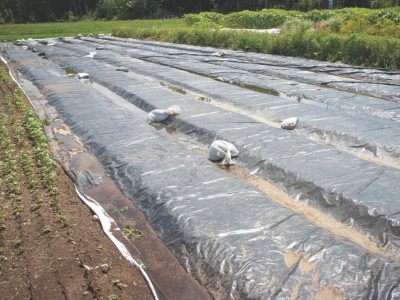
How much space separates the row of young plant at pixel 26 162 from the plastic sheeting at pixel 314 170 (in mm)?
2488

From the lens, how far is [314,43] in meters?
11.7

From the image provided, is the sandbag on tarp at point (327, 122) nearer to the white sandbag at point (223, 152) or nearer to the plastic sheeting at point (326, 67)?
the white sandbag at point (223, 152)

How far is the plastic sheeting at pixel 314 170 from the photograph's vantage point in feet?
10.1

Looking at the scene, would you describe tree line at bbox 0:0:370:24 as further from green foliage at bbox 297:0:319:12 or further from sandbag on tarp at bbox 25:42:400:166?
sandbag on tarp at bbox 25:42:400:166

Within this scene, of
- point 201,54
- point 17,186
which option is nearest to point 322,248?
point 17,186

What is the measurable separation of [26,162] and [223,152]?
2.94 metres

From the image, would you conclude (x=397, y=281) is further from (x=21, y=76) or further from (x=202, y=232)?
(x=21, y=76)

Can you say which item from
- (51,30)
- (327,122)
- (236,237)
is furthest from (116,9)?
(236,237)

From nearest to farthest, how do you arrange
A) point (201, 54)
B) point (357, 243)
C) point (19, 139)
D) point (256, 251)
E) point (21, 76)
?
1. point (256, 251)
2. point (357, 243)
3. point (19, 139)
4. point (21, 76)
5. point (201, 54)

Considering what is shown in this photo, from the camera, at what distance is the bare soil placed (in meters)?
2.44

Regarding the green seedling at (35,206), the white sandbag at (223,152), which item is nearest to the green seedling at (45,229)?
the green seedling at (35,206)

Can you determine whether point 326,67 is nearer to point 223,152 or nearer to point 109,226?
point 223,152

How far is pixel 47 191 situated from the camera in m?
3.78

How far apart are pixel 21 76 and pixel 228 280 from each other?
36.9 feet
